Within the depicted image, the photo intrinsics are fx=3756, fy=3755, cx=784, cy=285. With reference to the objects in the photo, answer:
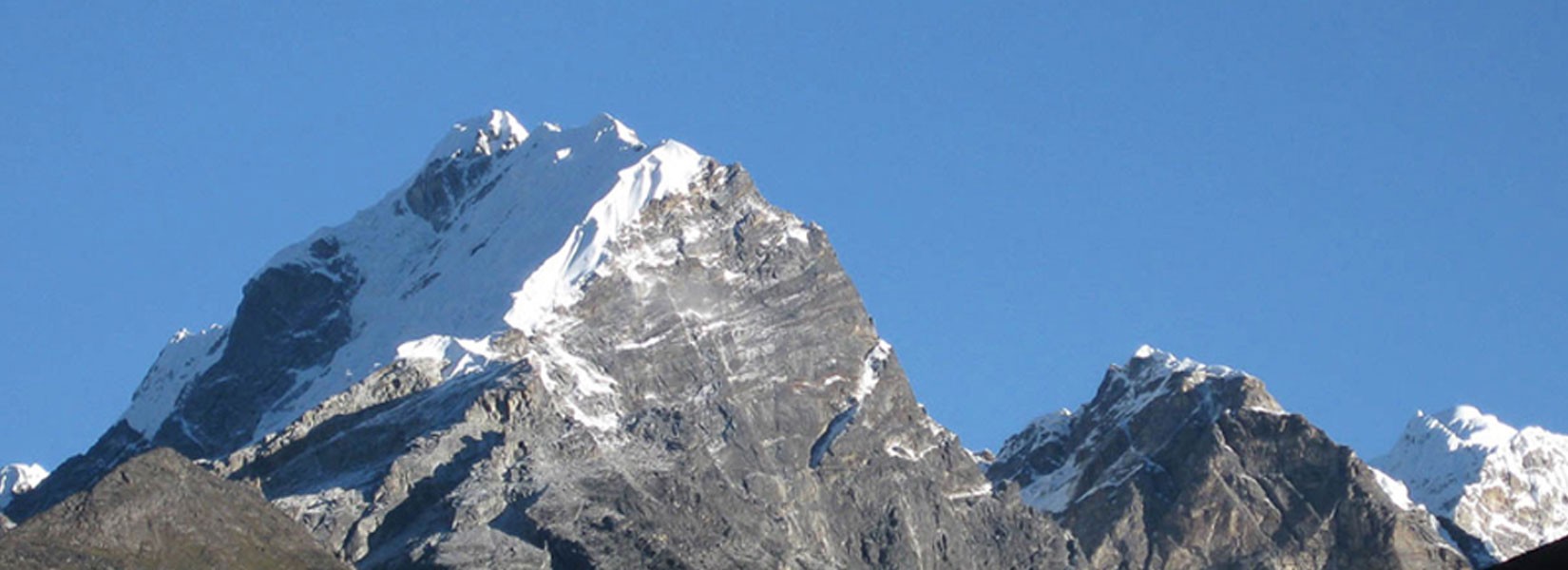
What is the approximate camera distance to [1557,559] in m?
92.2

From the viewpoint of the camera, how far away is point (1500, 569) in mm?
93188

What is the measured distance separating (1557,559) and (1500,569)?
62.9 inches
